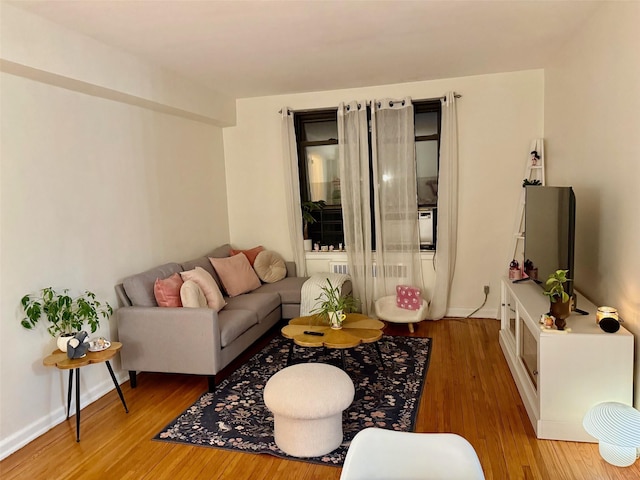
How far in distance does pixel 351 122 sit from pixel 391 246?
4.59 feet

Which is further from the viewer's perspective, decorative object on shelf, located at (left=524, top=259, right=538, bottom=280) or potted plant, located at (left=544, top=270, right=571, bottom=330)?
decorative object on shelf, located at (left=524, top=259, right=538, bottom=280)

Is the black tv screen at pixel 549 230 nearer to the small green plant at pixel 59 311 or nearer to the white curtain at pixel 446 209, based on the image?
the white curtain at pixel 446 209

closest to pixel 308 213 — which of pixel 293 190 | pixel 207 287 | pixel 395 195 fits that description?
pixel 293 190

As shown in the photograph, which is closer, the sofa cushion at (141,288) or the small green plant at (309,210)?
the sofa cushion at (141,288)

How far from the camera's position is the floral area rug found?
272 cm

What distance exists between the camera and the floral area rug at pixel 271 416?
2725 millimetres

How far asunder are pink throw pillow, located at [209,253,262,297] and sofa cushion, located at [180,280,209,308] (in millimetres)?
892


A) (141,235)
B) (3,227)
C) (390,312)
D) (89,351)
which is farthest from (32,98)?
(390,312)

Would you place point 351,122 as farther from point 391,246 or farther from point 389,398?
point 389,398

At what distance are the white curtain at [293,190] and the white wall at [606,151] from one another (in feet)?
8.72

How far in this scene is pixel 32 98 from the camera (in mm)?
2939

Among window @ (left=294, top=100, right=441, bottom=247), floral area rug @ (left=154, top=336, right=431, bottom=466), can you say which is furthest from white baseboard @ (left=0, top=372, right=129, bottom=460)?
window @ (left=294, top=100, right=441, bottom=247)

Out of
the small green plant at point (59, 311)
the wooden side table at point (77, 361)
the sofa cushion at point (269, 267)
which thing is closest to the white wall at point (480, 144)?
the sofa cushion at point (269, 267)

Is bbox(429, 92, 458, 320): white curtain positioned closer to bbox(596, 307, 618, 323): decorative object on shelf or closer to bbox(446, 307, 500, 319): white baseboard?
bbox(446, 307, 500, 319): white baseboard
